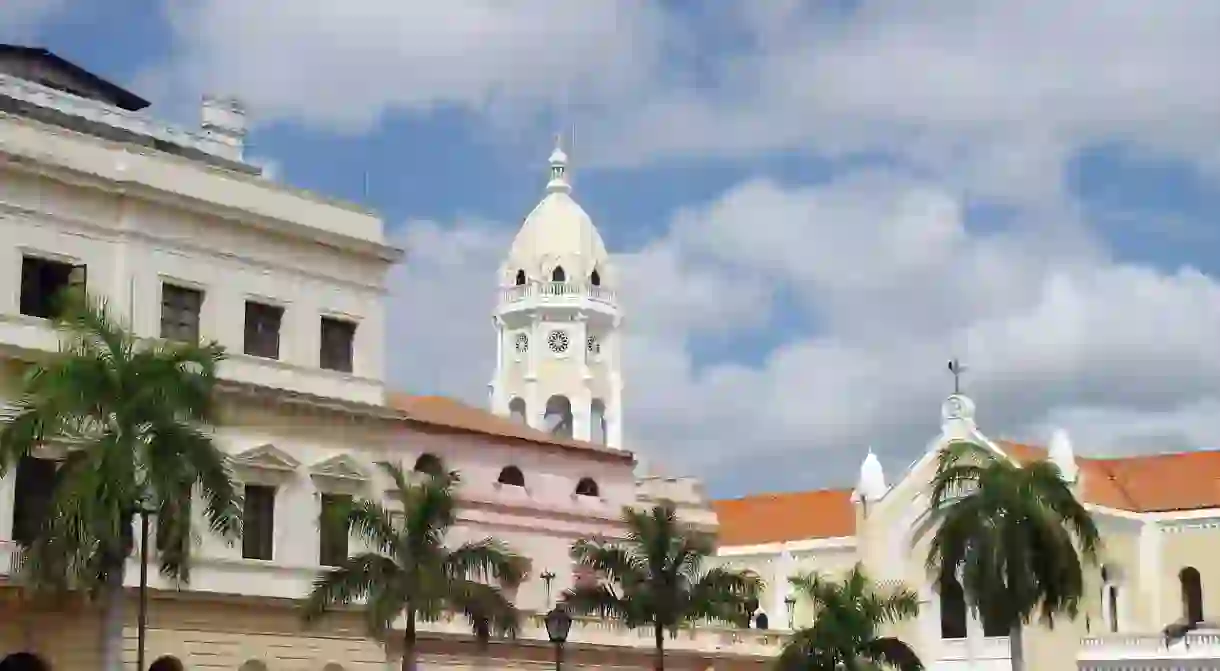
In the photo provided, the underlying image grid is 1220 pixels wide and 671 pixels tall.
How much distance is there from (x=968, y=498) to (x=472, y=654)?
12.9 m

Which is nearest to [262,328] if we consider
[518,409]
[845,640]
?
[845,640]

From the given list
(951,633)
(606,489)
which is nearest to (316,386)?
(606,489)

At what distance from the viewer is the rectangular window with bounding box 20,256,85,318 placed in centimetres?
3806

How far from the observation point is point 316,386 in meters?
43.2

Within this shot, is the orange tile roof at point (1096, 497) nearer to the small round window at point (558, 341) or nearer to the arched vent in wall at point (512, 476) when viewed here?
the small round window at point (558, 341)

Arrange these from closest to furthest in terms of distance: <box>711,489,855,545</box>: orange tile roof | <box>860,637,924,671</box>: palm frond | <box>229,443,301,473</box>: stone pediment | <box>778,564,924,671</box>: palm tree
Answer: <box>229,443,301,473</box>: stone pediment
<box>778,564,924,671</box>: palm tree
<box>860,637,924,671</box>: palm frond
<box>711,489,855,545</box>: orange tile roof

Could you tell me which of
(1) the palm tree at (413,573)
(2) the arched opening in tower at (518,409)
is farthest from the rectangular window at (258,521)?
(2) the arched opening in tower at (518,409)

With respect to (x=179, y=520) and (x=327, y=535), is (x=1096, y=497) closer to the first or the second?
(x=327, y=535)

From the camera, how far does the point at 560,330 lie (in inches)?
3182

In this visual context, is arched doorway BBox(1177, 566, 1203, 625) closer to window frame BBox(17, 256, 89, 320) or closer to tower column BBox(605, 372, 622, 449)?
tower column BBox(605, 372, 622, 449)

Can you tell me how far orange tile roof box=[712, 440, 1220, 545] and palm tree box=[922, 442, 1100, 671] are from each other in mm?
20902

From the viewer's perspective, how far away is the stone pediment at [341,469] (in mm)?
42844

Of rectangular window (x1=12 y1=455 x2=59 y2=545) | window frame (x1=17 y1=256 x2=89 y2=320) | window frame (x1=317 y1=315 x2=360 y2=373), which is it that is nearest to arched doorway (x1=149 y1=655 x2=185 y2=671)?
rectangular window (x1=12 y1=455 x2=59 y2=545)

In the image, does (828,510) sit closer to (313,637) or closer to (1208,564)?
(1208,564)
